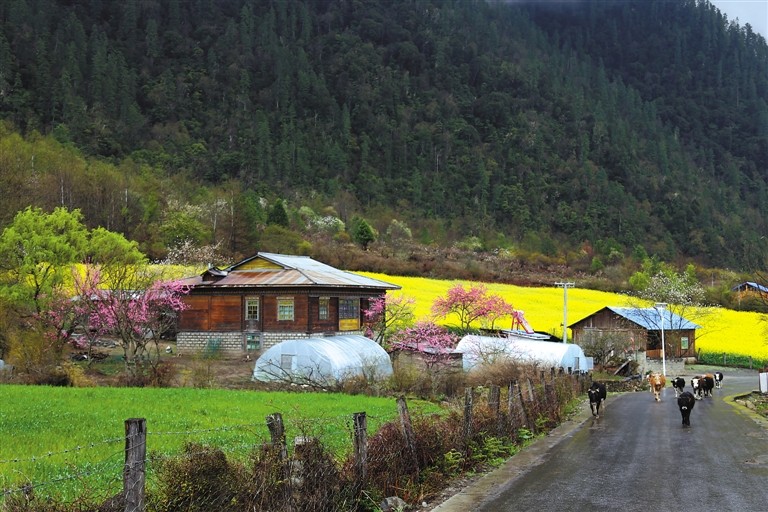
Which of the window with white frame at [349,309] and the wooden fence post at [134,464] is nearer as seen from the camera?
the wooden fence post at [134,464]

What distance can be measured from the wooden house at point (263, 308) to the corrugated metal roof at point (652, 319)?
104 ft

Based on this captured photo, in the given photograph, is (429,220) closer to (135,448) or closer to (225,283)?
(225,283)

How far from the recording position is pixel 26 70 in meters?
171

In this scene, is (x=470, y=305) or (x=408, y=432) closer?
(x=408, y=432)

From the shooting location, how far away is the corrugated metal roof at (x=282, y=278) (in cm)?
4391

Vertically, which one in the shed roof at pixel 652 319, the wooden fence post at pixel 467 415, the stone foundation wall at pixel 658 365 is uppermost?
the shed roof at pixel 652 319

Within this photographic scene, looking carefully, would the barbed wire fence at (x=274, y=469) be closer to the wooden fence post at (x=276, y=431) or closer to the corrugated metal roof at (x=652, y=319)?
the wooden fence post at (x=276, y=431)

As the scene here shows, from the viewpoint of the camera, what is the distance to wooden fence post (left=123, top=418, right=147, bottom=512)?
7172 millimetres

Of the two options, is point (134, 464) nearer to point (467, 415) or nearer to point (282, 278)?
point (467, 415)

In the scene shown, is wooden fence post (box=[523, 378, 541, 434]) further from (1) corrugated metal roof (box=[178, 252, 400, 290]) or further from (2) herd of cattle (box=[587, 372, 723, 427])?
(1) corrugated metal roof (box=[178, 252, 400, 290])

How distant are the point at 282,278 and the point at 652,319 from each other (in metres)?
40.3

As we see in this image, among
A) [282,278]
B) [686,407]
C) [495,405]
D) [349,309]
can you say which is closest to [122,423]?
[495,405]

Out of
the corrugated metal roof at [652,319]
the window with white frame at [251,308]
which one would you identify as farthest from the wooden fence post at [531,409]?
the corrugated metal roof at [652,319]

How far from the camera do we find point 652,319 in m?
69.3
